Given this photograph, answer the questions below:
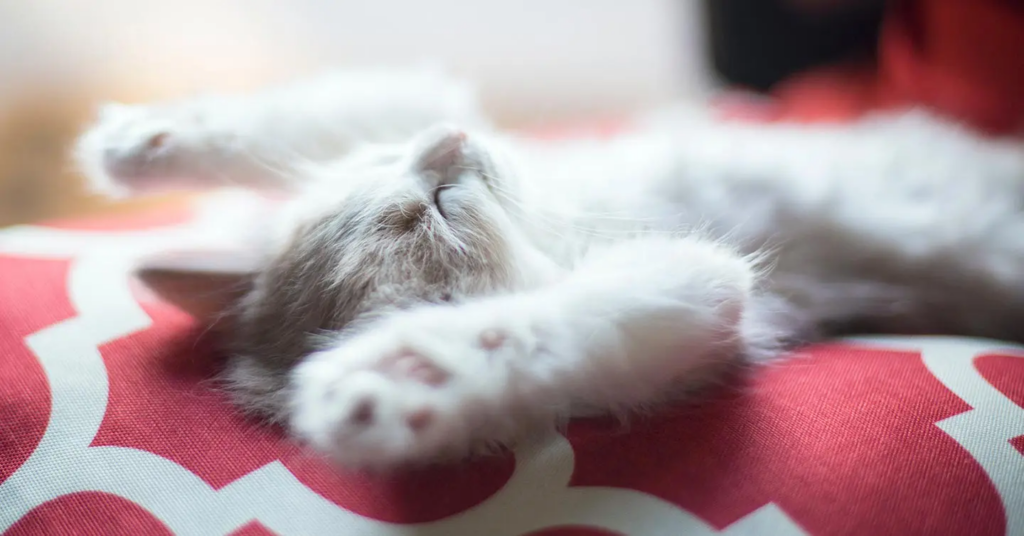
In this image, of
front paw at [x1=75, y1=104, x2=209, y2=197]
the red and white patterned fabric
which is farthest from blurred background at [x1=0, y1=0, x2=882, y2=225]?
the red and white patterned fabric

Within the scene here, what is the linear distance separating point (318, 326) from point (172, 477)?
0.18 meters

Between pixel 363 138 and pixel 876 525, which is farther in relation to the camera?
pixel 363 138

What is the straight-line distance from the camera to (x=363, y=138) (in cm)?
106

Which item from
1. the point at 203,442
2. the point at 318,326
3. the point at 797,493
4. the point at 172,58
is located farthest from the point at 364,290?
the point at 172,58

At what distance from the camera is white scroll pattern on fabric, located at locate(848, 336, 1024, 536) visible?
21.5 inches

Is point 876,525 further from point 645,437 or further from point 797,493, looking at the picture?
point 645,437

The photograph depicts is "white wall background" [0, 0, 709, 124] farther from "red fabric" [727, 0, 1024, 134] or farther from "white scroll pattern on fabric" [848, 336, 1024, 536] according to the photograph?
"white scroll pattern on fabric" [848, 336, 1024, 536]

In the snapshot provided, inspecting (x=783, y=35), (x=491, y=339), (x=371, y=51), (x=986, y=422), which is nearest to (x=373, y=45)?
(x=371, y=51)

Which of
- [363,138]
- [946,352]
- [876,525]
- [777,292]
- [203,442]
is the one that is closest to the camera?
[876,525]

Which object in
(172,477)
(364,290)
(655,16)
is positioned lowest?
(172,477)

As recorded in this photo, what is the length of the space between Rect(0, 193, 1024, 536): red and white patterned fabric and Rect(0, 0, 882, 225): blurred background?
1.28 metres

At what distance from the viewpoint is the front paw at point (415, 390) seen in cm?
49

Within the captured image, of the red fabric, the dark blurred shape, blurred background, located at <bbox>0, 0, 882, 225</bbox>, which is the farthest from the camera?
blurred background, located at <bbox>0, 0, 882, 225</bbox>

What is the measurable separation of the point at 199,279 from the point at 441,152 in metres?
0.32
